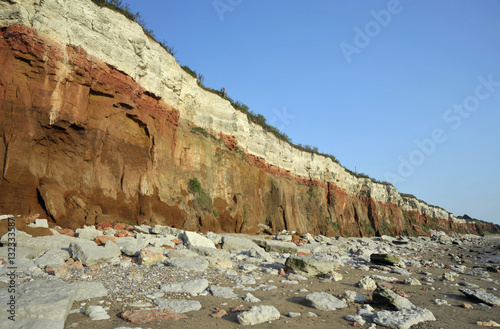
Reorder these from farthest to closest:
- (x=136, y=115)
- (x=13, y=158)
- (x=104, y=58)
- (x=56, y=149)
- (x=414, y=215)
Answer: (x=414, y=215), (x=136, y=115), (x=104, y=58), (x=56, y=149), (x=13, y=158)

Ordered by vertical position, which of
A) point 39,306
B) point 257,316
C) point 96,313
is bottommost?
point 96,313

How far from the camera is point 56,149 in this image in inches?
418

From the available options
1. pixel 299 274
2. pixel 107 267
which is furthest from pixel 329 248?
pixel 107 267

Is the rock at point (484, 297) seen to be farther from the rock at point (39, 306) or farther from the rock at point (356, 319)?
the rock at point (39, 306)

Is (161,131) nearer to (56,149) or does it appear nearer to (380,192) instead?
(56,149)

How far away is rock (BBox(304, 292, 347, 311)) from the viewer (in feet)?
15.9

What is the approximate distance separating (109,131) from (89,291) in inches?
375

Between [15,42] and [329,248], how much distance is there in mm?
16801

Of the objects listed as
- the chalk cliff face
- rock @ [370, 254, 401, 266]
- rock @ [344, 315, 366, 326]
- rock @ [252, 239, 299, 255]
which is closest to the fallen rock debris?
rock @ [344, 315, 366, 326]

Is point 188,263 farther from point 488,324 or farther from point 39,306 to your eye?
point 488,324

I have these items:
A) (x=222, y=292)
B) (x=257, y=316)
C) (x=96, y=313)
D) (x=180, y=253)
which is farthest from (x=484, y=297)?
(x=96, y=313)

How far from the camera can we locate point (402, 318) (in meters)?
4.30

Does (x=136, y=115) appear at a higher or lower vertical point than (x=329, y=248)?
higher

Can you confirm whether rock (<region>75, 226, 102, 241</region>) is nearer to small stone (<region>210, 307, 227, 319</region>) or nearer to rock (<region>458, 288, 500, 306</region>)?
small stone (<region>210, 307, 227, 319</region>)
